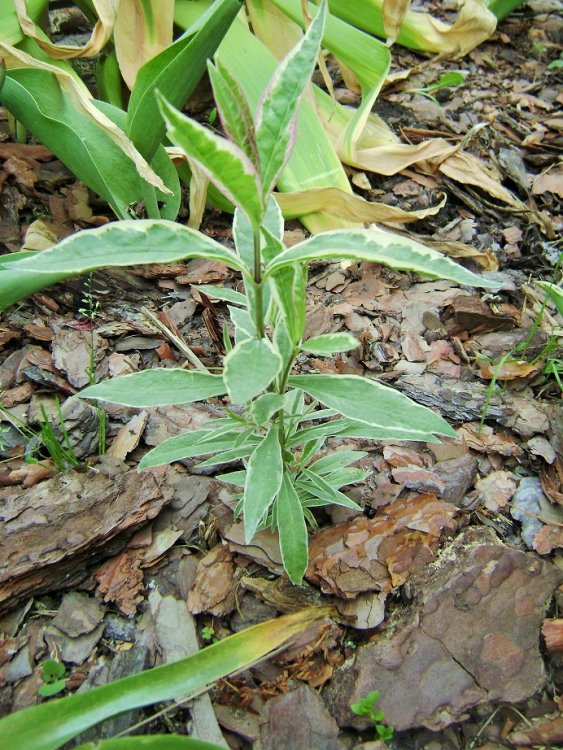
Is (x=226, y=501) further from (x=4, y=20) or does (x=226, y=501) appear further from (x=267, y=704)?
(x=4, y=20)

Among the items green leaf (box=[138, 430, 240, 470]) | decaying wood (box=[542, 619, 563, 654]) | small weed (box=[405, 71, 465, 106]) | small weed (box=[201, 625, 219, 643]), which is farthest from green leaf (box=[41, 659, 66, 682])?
small weed (box=[405, 71, 465, 106])

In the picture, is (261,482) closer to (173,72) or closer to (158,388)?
(158,388)

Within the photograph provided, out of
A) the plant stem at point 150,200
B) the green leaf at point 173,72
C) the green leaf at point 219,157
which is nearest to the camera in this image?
the green leaf at point 219,157

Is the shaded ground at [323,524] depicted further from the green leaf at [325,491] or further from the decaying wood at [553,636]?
the green leaf at [325,491]

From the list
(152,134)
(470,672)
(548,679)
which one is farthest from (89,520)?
(152,134)

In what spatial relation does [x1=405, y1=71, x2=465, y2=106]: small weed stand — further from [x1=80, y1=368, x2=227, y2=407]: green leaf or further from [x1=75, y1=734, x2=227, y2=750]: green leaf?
[x1=75, y1=734, x2=227, y2=750]: green leaf

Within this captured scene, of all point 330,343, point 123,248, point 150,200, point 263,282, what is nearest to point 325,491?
point 330,343

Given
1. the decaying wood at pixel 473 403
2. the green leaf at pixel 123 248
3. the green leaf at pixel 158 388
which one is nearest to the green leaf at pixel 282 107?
the green leaf at pixel 123 248
